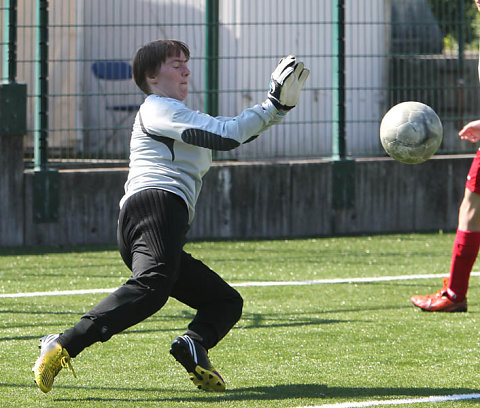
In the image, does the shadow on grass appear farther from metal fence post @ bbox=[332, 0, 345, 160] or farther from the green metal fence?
metal fence post @ bbox=[332, 0, 345, 160]

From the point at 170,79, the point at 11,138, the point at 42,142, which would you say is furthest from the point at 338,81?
the point at 170,79

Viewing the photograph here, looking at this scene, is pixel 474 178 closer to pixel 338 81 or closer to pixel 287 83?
pixel 287 83

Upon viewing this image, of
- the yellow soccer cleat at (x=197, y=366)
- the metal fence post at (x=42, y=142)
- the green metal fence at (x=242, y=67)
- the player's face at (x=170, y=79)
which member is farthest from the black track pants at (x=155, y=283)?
the green metal fence at (x=242, y=67)

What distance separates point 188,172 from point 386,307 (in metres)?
2.69

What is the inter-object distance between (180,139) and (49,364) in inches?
44.1

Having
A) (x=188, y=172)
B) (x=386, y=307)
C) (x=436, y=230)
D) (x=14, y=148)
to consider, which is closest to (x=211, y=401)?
(x=188, y=172)

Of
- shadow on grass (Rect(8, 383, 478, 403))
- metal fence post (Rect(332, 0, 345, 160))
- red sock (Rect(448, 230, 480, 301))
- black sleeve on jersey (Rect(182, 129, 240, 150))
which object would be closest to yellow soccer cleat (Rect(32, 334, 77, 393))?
shadow on grass (Rect(8, 383, 478, 403))

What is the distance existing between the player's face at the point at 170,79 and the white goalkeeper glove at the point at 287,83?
21.2 inches

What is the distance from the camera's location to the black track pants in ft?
15.2

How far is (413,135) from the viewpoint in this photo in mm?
5902

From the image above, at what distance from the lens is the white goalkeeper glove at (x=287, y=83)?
15.1ft

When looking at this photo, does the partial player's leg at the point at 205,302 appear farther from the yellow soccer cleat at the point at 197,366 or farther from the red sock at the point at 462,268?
the red sock at the point at 462,268

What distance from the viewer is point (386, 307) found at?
281 inches

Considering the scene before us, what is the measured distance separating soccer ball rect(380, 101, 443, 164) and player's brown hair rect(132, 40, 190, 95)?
4.91ft
